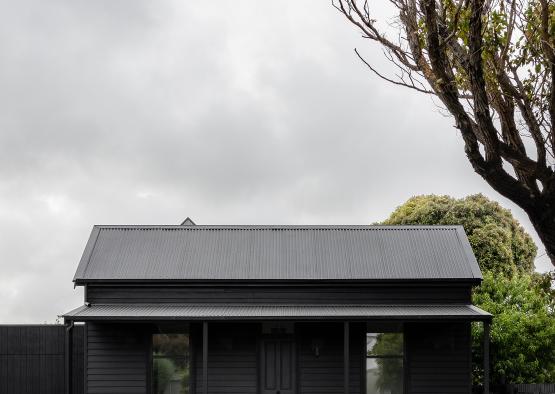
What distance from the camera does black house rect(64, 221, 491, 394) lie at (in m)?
21.9

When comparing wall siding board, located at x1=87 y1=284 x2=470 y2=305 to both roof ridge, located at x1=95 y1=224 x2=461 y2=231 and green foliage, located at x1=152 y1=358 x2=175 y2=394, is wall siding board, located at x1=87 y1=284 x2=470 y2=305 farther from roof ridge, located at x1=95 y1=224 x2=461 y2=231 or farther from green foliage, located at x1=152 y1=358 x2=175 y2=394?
roof ridge, located at x1=95 y1=224 x2=461 y2=231

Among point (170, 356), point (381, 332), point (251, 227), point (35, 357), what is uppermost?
point (251, 227)

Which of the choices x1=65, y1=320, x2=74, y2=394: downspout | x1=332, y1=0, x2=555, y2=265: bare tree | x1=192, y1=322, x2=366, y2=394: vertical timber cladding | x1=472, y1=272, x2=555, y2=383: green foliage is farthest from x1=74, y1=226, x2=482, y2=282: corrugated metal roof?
x1=332, y1=0, x2=555, y2=265: bare tree

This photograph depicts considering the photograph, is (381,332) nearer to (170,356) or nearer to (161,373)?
(170,356)

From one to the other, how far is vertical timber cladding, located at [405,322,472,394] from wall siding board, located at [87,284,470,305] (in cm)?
73

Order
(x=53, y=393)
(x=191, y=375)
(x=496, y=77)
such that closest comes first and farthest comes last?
(x=496, y=77), (x=191, y=375), (x=53, y=393)

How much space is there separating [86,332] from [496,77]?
13.7 m

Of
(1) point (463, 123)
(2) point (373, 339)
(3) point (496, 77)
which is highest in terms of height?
(3) point (496, 77)

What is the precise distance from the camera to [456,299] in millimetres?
22406

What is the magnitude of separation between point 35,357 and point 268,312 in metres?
7.24

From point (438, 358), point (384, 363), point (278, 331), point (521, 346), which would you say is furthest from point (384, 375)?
point (521, 346)

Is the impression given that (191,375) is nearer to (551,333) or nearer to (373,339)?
(373,339)

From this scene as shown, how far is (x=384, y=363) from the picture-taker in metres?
22.0

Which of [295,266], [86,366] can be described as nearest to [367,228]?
[295,266]
